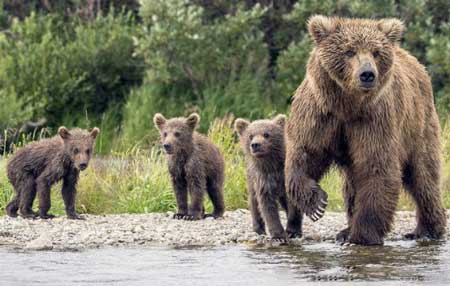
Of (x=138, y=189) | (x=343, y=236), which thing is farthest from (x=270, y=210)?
(x=138, y=189)

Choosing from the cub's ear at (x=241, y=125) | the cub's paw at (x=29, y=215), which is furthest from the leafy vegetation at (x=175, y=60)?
the cub's ear at (x=241, y=125)

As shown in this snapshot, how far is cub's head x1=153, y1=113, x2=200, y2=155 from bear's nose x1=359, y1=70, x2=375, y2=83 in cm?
322

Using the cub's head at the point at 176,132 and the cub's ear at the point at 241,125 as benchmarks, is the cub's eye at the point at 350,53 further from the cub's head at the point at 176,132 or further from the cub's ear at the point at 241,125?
the cub's head at the point at 176,132

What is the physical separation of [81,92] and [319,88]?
36.8ft

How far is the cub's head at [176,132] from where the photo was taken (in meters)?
11.5

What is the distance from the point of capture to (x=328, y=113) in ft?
29.5

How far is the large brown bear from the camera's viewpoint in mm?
8789

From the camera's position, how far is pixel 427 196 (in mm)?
10055

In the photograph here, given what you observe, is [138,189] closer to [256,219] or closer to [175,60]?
[256,219]

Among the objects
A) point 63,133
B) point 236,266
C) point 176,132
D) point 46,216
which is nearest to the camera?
point 236,266

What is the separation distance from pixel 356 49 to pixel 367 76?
28 cm

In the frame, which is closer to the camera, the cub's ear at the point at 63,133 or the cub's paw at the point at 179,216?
the cub's paw at the point at 179,216

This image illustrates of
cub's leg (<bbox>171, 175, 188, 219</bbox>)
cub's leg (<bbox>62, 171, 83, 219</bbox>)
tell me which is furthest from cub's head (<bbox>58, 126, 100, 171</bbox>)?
cub's leg (<bbox>171, 175, 188, 219</bbox>)

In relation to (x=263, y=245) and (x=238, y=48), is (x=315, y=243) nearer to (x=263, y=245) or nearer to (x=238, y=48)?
(x=263, y=245)
